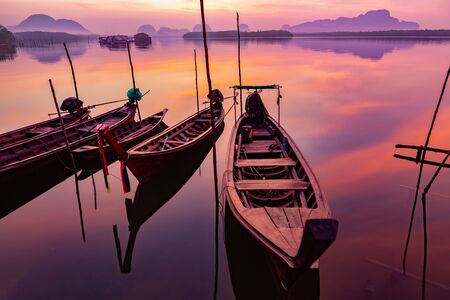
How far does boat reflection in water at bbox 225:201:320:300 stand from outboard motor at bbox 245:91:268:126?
9360mm

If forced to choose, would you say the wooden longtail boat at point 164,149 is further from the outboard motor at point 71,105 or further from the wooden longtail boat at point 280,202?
the outboard motor at point 71,105

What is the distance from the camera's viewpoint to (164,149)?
15.2 metres

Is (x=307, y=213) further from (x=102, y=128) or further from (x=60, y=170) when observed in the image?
(x=60, y=170)

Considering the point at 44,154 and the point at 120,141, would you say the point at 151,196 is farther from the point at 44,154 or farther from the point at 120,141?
the point at 44,154

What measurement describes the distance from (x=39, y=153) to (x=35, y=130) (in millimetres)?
3942

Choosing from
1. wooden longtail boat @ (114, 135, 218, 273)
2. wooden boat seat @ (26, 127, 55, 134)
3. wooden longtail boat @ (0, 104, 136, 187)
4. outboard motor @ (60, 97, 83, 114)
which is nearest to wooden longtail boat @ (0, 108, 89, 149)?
wooden boat seat @ (26, 127, 55, 134)

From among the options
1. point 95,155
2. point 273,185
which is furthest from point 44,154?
point 273,185

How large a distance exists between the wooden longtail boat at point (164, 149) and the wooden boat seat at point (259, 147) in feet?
9.28

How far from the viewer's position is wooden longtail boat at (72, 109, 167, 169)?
15359mm

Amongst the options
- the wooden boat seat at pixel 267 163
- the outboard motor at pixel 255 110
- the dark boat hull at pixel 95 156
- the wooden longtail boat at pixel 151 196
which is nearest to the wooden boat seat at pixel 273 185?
the wooden boat seat at pixel 267 163

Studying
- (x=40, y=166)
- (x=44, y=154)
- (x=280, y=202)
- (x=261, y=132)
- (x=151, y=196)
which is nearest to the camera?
(x=280, y=202)

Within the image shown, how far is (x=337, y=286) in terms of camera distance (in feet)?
28.7

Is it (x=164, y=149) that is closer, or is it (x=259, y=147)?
(x=259, y=147)

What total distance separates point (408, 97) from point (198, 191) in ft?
111
